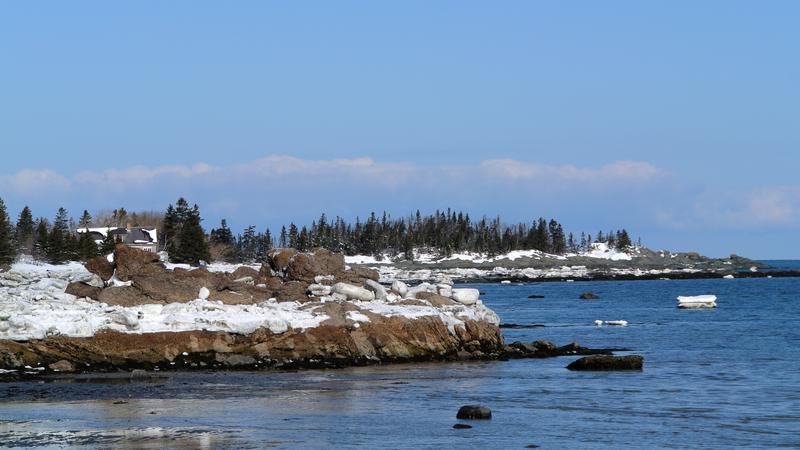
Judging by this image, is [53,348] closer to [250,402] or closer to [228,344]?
[228,344]

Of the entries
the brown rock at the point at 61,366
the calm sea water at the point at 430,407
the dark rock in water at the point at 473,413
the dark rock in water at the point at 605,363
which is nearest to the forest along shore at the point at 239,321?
the brown rock at the point at 61,366

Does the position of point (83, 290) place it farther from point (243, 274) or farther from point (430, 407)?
point (430, 407)

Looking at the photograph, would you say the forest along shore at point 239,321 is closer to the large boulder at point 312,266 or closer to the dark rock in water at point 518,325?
the large boulder at point 312,266

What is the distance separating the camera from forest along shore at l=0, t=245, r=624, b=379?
3978 cm

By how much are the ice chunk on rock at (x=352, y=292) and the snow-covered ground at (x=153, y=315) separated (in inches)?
15.6

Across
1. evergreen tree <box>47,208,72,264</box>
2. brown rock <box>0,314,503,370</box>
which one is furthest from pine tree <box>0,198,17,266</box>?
brown rock <box>0,314,503,370</box>

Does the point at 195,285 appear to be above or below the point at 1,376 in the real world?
above

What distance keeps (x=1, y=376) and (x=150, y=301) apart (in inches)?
345

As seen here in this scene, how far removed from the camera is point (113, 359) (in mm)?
39719

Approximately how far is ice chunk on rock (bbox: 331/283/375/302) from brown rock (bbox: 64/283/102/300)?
10.2 meters

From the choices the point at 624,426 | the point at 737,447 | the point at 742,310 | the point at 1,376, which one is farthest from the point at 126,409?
the point at 742,310

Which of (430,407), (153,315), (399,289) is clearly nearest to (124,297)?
(153,315)

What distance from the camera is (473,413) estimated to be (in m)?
28.8

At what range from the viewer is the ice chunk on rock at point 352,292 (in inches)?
1873
